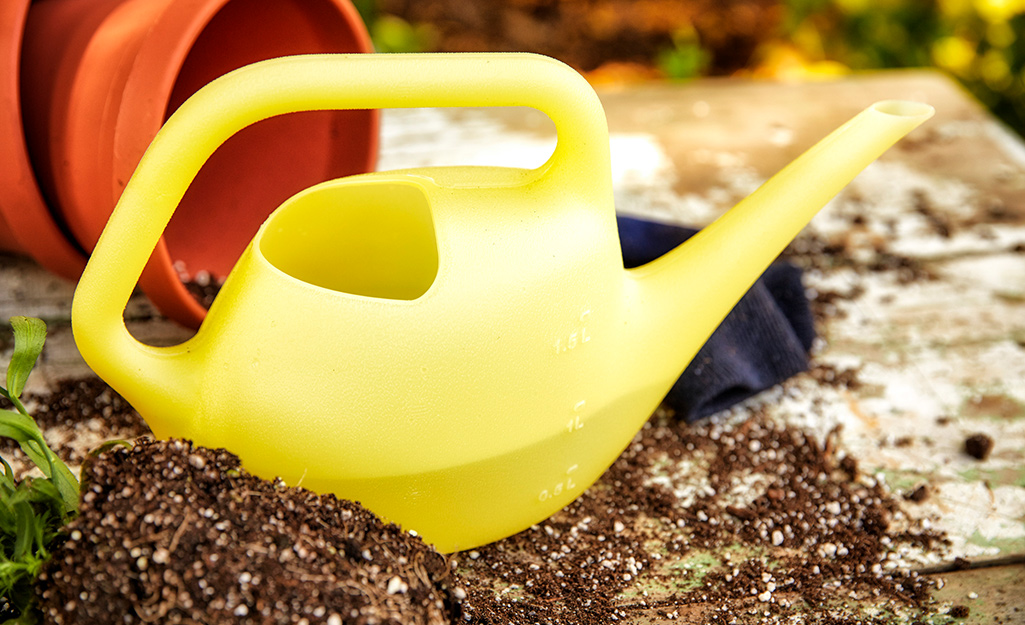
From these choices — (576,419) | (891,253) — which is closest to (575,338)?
(576,419)

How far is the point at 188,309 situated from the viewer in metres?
0.92

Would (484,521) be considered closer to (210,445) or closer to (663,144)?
(210,445)

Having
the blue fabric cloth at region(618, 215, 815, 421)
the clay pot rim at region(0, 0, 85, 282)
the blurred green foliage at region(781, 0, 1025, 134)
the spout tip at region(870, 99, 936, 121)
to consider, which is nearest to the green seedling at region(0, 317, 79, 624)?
the clay pot rim at region(0, 0, 85, 282)

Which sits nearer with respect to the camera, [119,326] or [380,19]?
[119,326]

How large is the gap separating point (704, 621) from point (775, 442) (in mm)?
269

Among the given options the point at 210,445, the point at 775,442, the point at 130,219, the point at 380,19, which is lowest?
the point at 380,19

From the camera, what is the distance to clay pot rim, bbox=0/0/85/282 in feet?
2.94

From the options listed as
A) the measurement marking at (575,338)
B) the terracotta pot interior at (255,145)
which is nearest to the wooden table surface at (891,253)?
the terracotta pot interior at (255,145)

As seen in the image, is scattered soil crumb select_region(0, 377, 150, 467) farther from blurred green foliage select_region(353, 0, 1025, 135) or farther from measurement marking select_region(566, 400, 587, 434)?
blurred green foliage select_region(353, 0, 1025, 135)

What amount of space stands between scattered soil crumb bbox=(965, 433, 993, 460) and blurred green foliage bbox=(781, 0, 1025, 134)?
145 cm

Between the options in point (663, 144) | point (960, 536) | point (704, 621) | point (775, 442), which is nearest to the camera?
point (704, 621)

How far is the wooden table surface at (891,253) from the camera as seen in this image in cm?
91

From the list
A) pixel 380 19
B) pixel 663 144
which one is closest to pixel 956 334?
pixel 663 144

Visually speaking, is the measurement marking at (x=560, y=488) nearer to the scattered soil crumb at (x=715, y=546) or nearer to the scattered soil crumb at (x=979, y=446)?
the scattered soil crumb at (x=715, y=546)
